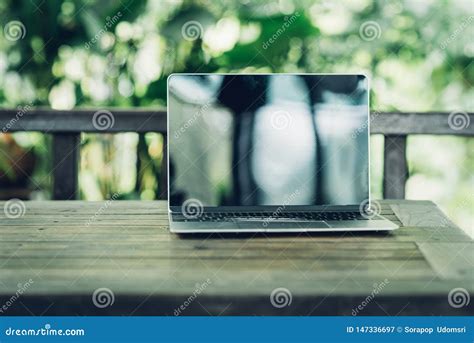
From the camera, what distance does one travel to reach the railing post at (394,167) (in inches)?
69.9

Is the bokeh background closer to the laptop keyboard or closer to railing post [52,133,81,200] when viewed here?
railing post [52,133,81,200]

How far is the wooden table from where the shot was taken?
0.78 meters

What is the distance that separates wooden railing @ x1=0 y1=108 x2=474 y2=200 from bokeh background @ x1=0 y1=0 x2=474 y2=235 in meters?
0.74

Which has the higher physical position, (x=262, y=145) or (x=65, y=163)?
(x=262, y=145)

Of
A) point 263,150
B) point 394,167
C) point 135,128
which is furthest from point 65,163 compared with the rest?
point 394,167

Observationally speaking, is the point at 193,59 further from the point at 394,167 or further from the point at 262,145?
the point at 262,145

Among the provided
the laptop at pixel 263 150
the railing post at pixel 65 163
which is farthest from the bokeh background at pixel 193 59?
the laptop at pixel 263 150

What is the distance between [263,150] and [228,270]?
0.42 m

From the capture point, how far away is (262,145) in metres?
1.25

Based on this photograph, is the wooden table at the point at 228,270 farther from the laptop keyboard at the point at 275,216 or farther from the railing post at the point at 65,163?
the railing post at the point at 65,163

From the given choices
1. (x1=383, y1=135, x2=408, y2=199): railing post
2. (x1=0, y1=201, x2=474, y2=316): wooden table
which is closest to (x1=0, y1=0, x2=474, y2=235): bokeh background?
(x1=383, y1=135, x2=408, y2=199): railing post

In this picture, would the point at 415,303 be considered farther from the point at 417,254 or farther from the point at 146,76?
the point at 146,76
